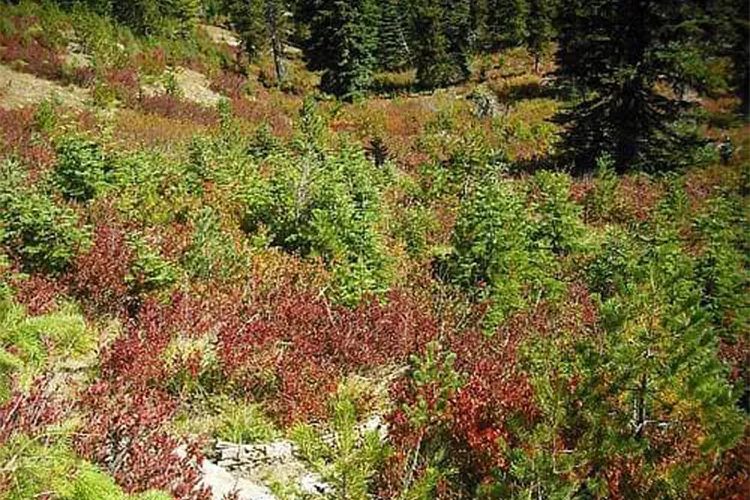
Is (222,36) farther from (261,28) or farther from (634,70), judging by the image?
(634,70)

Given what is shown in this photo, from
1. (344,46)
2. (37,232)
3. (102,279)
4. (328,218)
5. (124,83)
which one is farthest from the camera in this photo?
(344,46)

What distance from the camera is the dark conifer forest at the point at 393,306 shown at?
375 cm

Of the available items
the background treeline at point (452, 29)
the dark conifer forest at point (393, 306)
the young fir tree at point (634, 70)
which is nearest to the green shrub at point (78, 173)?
the dark conifer forest at point (393, 306)

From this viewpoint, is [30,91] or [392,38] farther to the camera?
[392,38]

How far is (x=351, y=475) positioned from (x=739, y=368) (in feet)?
11.9

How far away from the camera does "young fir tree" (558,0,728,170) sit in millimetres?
14281

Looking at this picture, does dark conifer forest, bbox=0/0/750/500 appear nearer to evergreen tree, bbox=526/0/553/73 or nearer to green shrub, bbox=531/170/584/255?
green shrub, bbox=531/170/584/255

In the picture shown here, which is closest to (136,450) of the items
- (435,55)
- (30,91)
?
(30,91)

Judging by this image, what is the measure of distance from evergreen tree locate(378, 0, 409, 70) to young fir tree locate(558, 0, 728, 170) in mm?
28230

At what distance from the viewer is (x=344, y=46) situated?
31.8 metres

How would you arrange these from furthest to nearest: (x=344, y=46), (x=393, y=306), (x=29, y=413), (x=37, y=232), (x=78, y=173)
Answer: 1. (x=344, y=46)
2. (x=78, y=173)
3. (x=393, y=306)
4. (x=37, y=232)
5. (x=29, y=413)

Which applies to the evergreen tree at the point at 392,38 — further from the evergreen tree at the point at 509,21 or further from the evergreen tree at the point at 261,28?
Answer: the evergreen tree at the point at 261,28

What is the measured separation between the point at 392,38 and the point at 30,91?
3043 cm

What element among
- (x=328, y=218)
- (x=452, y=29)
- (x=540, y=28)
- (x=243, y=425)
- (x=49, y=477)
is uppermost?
(x=49, y=477)
